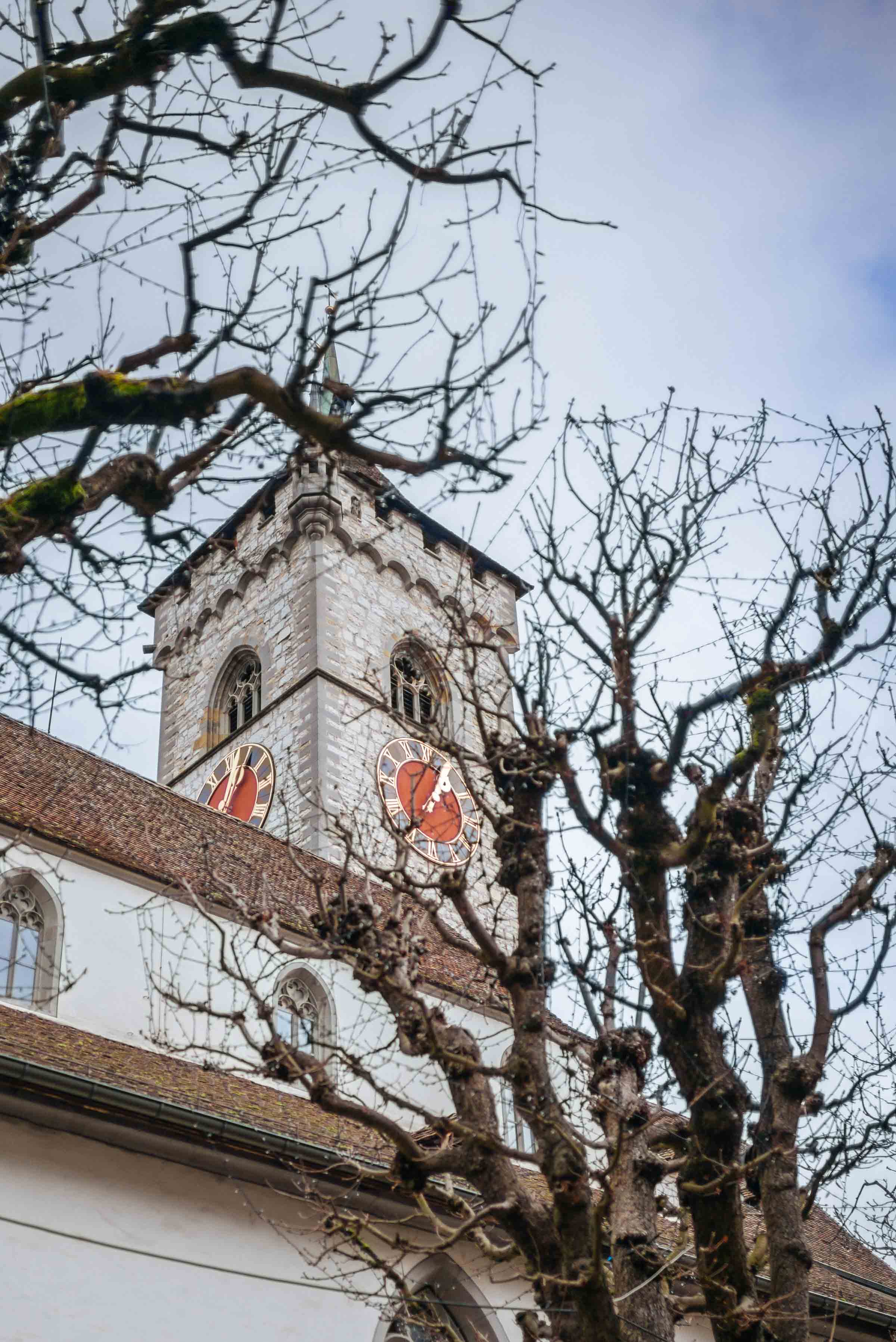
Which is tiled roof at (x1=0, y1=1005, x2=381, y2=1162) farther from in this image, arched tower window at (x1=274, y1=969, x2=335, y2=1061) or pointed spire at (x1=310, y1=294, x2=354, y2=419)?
pointed spire at (x1=310, y1=294, x2=354, y2=419)

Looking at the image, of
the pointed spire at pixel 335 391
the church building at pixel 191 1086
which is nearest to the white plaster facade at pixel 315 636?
the church building at pixel 191 1086

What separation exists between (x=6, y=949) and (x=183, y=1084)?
1883 mm

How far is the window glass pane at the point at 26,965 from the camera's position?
11305mm

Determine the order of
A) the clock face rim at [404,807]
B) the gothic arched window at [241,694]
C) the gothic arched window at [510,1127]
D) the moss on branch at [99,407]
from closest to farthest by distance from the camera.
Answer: the moss on branch at [99,407] → the gothic arched window at [510,1127] → the clock face rim at [404,807] → the gothic arched window at [241,694]

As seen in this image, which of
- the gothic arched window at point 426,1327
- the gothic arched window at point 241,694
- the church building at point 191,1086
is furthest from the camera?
the gothic arched window at point 241,694

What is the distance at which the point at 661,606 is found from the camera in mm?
8578

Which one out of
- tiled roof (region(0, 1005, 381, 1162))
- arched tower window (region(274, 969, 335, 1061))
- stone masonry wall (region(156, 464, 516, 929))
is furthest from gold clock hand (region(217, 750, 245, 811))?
tiled roof (region(0, 1005, 381, 1162))

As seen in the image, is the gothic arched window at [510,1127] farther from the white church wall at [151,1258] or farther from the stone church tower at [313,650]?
the stone church tower at [313,650]

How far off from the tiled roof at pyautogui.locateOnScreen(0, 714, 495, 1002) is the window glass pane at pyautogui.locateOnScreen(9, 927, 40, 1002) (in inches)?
28.5

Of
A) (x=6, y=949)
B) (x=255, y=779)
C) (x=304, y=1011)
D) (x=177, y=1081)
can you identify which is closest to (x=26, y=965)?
(x=6, y=949)

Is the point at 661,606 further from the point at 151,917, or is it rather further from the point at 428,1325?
the point at 151,917

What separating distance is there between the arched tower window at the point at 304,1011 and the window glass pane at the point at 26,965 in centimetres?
222

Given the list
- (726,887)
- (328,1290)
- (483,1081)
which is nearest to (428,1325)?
(483,1081)

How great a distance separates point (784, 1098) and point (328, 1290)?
4.31 metres
